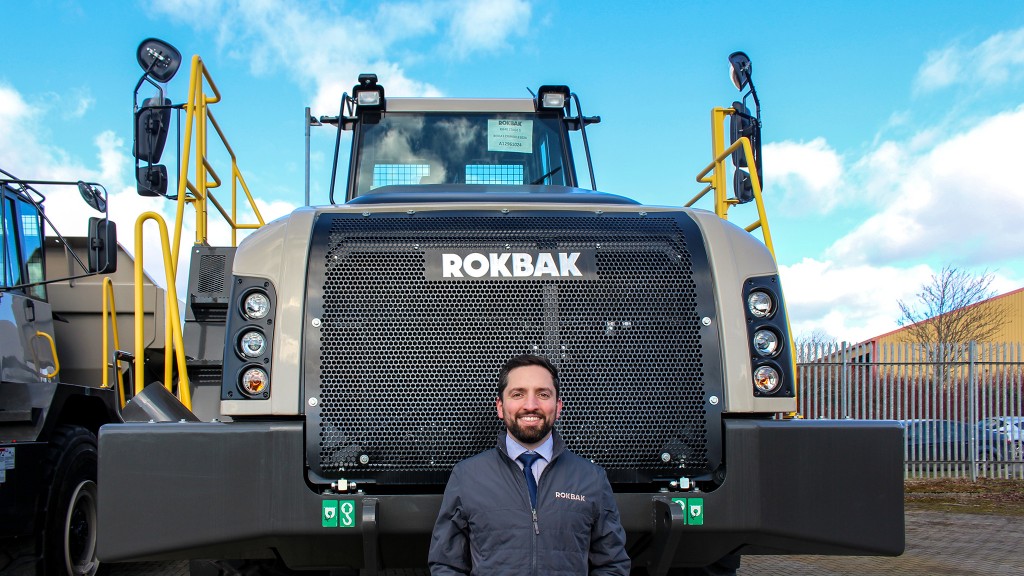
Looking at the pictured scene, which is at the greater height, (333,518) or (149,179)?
(149,179)

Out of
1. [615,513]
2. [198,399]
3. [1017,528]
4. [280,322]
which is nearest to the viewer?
[615,513]

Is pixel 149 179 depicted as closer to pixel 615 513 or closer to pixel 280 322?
pixel 280 322

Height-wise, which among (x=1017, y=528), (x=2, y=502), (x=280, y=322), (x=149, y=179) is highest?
(x=149, y=179)

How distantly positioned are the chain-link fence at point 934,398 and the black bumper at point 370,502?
35.3ft

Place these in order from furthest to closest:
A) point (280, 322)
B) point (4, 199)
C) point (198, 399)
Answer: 1. point (4, 199)
2. point (198, 399)
3. point (280, 322)

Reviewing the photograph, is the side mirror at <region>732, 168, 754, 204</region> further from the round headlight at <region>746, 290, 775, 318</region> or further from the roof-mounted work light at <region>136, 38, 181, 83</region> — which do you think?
the roof-mounted work light at <region>136, 38, 181, 83</region>

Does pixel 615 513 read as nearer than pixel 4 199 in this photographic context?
Yes

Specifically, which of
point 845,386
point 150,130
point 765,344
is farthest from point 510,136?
point 845,386

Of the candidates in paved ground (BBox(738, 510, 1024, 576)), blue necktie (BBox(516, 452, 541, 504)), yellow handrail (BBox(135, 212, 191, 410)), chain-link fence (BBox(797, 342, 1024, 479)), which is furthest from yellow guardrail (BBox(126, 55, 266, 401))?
chain-link fence (BBox(797, 342, 1024, 479))

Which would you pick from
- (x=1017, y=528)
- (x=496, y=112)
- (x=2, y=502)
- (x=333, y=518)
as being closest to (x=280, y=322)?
(x=333, y=518)

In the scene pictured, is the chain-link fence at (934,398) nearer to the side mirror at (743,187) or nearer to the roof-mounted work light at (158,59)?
the side mirror at (743,187)

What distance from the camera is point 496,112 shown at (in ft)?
19.3

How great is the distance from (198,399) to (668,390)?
2884 millimetres

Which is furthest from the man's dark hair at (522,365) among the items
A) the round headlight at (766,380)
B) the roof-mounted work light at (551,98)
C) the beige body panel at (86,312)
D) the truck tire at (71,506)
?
the beige body panel at (86,312)
